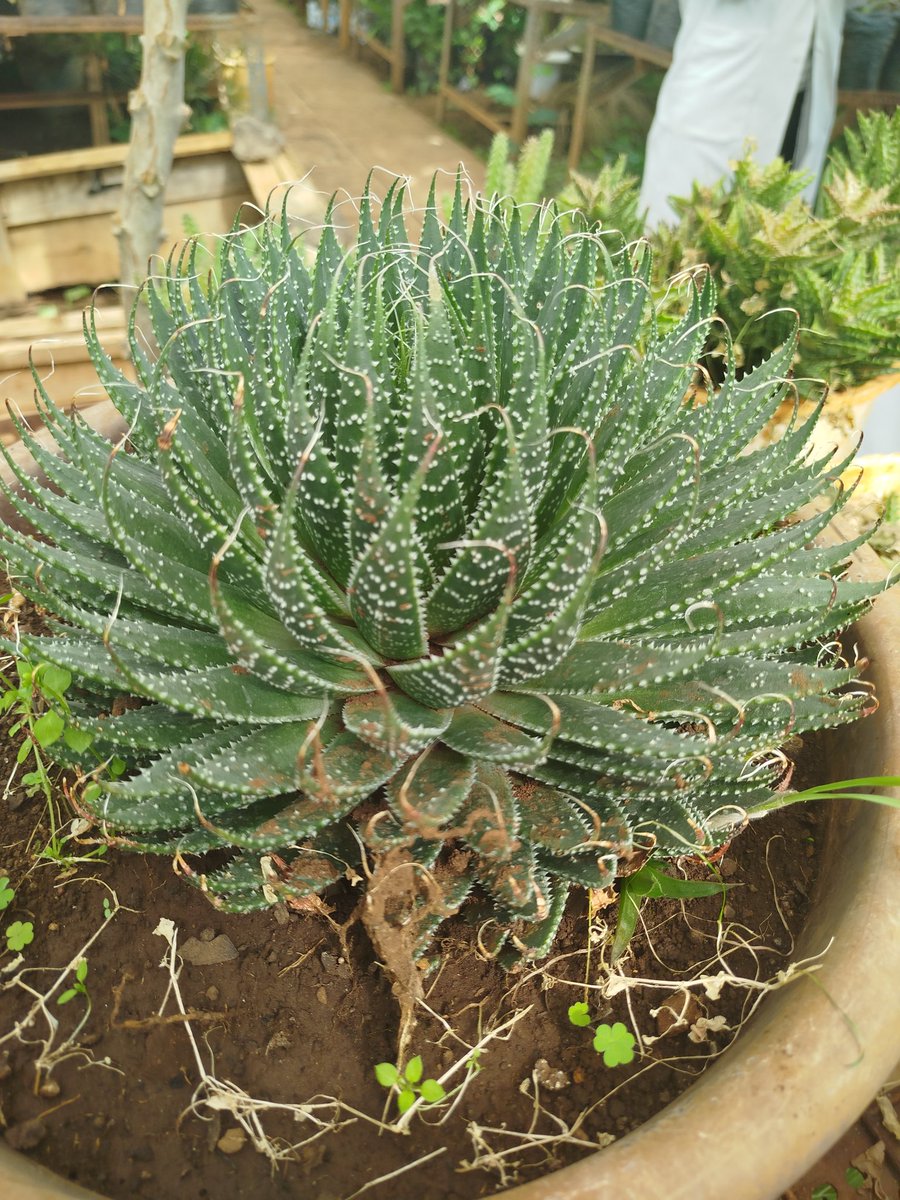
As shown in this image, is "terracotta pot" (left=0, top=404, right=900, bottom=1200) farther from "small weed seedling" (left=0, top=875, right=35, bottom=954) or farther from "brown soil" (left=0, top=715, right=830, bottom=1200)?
"small weed seedling" (left=0, top=875, right=35, bottom=954)

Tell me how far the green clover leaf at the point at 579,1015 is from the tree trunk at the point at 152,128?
1.86 m

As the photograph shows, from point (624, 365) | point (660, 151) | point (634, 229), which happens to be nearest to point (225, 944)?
point (624, 365)

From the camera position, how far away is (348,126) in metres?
5.89

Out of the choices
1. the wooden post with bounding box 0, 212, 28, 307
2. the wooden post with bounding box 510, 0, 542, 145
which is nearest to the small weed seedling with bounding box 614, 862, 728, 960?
the wooden post with bounding box 0, 212, 28, 307

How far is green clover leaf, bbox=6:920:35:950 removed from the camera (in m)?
0.92

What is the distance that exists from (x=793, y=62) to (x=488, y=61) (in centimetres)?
410

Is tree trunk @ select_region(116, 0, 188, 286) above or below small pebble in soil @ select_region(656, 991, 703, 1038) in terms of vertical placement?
above

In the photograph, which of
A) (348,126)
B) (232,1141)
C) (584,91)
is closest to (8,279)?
(348,126)

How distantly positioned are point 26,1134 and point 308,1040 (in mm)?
255

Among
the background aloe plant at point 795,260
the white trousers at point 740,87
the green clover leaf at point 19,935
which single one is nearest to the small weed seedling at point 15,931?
the green clover leaf at point 19,935

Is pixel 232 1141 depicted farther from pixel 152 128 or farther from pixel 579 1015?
pixel 152 128

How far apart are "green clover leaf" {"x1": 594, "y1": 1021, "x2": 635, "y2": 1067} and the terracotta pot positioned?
8 centimetres

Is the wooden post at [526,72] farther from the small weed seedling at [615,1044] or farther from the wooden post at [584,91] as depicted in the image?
the small weed seedling at [615,1044]

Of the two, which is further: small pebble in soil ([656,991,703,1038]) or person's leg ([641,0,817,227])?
person's leg ([641,0,817,227])
